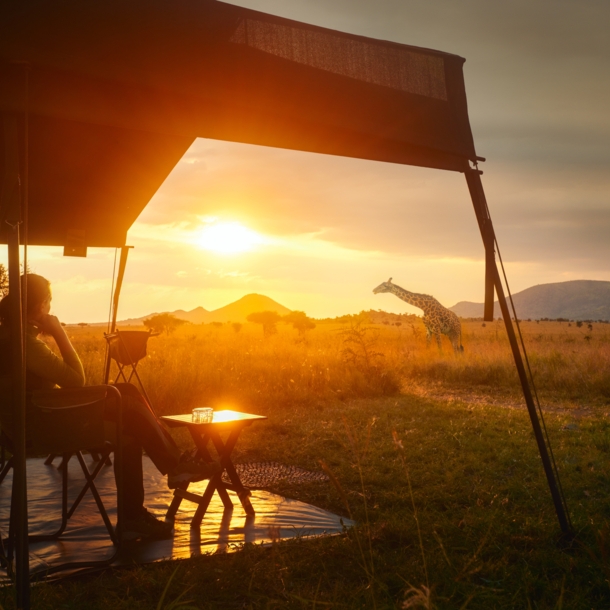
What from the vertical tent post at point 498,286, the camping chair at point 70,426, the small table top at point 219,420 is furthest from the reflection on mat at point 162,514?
the vertical tent post at point 498,286

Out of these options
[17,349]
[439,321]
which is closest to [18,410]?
[17,349]

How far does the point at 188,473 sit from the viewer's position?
3229mm

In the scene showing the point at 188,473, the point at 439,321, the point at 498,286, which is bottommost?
the point at 188,473

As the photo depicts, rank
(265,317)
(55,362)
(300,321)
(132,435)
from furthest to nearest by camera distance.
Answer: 1. (265,317)
2. (300,321)
3. (132,435)
4. (55,362)

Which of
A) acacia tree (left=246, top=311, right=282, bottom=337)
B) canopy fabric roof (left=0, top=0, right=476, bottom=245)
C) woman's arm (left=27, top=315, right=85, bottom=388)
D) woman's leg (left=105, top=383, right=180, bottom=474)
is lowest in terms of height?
woman's leg (left=105, top=383, right=180, bottom=474)

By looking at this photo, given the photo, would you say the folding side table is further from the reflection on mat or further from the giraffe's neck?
the giraffe's neck

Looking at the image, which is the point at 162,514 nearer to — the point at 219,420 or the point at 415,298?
the point at 219,420

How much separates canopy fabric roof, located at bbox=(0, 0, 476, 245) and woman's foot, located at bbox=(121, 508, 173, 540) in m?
1.92

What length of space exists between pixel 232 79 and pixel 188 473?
196 centimetres

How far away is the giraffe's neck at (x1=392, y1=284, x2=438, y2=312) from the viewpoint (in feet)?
58.0

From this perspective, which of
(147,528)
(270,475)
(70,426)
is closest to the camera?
(70,426)

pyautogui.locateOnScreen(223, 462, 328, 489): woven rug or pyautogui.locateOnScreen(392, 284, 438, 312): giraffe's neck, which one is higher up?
pyautogui.locateOnScreen(392, 284, 438, 312): giraffe's neck

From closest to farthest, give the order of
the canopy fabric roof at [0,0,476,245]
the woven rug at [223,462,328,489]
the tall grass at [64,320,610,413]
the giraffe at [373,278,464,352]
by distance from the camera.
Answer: the canopy fabric roof at [0,0,476,245]
the woven rug at [223,462,328,489]
the tall grass at [64,320,610,413]
the giraffe at [373,278,464,352]

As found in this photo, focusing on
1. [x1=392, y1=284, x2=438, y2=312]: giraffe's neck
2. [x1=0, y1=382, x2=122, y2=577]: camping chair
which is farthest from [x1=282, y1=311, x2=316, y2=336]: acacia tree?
[x1=0, y1=382, x2=122, y2=577]: camping chair
